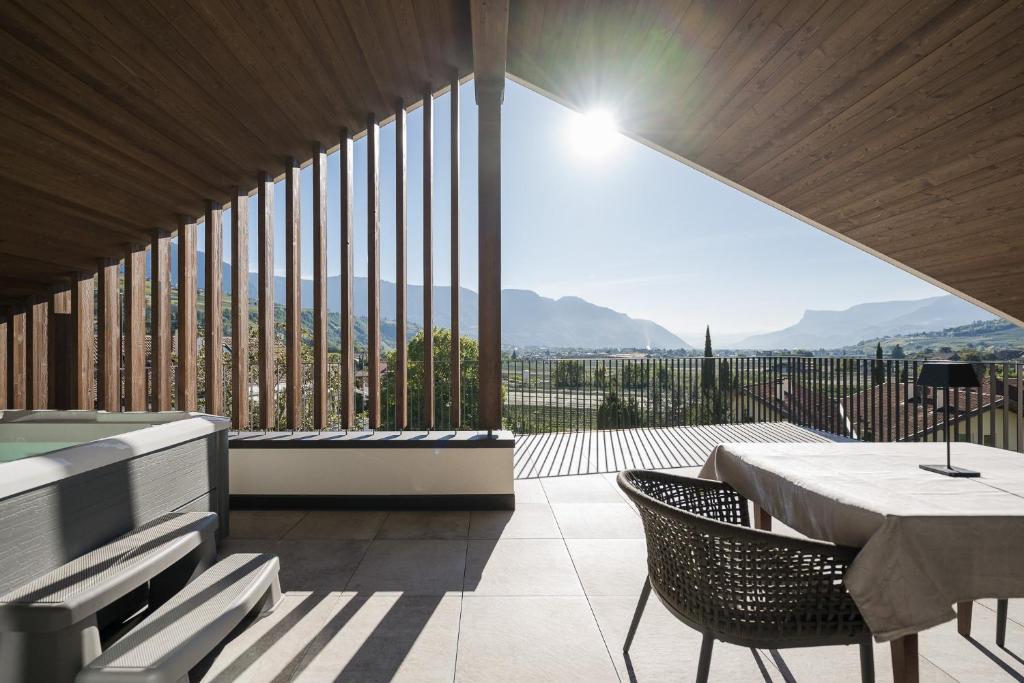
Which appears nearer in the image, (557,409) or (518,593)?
(518,593)

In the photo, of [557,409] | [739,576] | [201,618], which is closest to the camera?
[739,576]

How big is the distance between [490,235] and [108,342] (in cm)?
351

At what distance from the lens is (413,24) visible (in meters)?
3.30

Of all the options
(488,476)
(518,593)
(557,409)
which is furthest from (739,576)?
(557,409)

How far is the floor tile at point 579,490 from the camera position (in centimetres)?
357

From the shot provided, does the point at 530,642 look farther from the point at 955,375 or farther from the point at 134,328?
the point at 134,328

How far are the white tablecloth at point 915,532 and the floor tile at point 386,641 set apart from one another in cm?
132

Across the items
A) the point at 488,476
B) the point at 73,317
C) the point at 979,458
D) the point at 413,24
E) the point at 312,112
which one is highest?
the point at 413,24

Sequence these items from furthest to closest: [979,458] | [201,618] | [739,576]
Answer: [979,458] < [201,618] < [739,576]

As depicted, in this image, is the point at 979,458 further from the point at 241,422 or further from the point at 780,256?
the point at 780,256

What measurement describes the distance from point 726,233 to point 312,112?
4054 cm

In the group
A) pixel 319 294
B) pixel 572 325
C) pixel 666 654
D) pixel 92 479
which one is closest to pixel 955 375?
pixel 666 654

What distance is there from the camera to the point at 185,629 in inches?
58.6

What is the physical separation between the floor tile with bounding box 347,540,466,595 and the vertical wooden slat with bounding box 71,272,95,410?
335 centimetres
